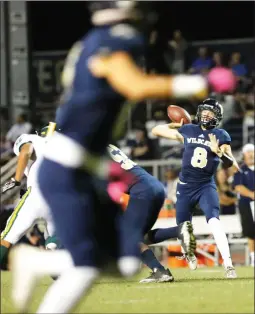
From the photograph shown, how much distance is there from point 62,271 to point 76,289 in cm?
50

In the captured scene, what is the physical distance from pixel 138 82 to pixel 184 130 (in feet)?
18.3

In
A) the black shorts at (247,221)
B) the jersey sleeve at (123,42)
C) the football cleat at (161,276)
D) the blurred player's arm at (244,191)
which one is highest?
the jersey sleeve at (123,42)

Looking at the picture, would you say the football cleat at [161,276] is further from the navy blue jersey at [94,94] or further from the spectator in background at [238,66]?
the spectator in background at [238,66]

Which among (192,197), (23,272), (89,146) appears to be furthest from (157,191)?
(89,146)

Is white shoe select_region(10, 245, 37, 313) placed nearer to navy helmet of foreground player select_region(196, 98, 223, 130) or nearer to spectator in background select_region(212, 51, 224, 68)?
navy helmet of foreground player select_region(196, 98, 223, 130)

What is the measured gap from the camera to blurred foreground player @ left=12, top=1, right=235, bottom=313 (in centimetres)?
508

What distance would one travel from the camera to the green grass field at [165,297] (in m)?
7.27

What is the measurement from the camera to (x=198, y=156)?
10.4m

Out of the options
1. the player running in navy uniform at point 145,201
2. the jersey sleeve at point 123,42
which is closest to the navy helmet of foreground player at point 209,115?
the player running in navy uniform at point 145,201

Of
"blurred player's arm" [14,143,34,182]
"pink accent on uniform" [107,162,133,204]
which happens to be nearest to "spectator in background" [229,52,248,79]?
"blurred player's arm" [14,143,34,182]

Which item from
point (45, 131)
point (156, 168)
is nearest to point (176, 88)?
point (45, 131)

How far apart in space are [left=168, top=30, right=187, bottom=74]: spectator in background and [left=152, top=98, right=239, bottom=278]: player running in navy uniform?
835 cm

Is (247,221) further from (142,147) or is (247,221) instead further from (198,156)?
(198,156)

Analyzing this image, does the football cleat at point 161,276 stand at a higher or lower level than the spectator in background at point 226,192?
higher
